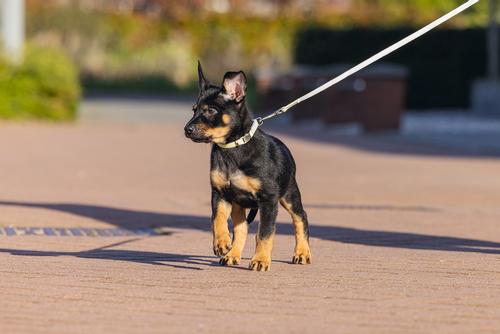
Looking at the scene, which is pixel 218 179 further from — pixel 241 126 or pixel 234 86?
pixel 234 86

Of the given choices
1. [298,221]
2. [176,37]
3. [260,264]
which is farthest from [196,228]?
[176,37]

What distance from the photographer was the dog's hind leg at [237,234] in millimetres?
8453

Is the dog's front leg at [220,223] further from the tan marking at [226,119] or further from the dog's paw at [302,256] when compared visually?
the dog's paw at [302,256]

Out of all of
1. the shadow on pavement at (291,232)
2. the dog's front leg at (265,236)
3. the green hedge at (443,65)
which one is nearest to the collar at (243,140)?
the dog's front leg at (265,236)

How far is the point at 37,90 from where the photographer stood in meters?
26.9

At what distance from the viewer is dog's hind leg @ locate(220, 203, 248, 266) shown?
8.45 meters

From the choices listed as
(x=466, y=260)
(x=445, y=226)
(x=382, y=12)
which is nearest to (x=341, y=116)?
(x=445, y=226)

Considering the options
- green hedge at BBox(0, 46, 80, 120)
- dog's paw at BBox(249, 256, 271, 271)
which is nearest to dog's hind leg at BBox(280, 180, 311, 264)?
dog's paw at BBox(249, 256, 271, 271)

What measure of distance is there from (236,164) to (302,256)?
2.90 ft

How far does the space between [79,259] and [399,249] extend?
2.26 metres

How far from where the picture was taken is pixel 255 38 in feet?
148

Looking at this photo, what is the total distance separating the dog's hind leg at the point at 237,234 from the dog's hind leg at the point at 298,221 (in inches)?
10.5

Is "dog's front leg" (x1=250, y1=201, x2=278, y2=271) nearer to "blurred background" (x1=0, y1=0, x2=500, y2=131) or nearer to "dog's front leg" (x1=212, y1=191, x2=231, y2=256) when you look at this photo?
"dog's front leg" (x1=212, y1=191, x2=231, y2=256)

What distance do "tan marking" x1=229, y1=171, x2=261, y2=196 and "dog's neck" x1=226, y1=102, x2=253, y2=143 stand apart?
22cm
